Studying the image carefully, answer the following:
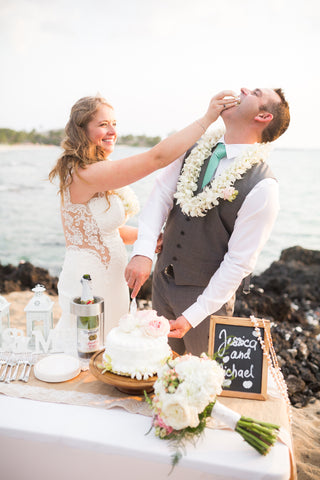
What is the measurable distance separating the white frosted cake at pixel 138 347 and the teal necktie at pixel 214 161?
3.19ft

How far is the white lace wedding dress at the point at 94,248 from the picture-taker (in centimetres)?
265

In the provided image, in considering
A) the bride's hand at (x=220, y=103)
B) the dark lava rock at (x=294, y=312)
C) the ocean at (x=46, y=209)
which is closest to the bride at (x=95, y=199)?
the bride's hand at (x=220, y=103)

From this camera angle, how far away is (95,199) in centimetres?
265

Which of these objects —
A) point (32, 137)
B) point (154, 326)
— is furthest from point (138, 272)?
point (32, 137)

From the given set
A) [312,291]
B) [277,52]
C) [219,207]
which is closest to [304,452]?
[219,207]

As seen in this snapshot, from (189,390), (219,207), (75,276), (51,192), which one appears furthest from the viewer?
(51,192)

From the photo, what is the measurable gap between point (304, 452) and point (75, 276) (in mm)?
2090

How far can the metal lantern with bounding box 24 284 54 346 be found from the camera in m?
1.91

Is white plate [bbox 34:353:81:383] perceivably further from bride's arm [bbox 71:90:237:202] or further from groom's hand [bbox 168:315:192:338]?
bride's arm [bbox 71:90:237:202]

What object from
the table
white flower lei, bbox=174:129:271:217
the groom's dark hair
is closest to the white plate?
the table

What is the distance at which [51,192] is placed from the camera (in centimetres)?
1590

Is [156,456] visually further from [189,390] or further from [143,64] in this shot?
[143,64]

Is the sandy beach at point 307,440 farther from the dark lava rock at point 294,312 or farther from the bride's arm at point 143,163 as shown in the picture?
the bride's arm at point 143,163

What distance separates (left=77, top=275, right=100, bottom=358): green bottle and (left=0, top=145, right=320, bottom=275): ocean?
1050cm
